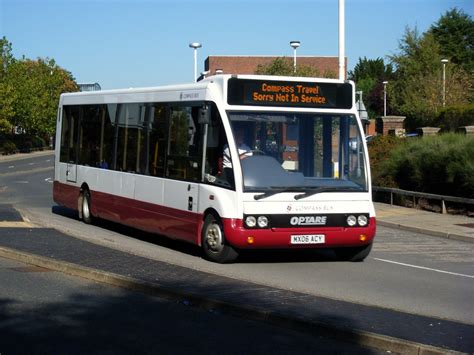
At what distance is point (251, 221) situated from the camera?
12.0 metres

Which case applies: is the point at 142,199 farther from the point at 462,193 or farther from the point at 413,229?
the point at 462,193

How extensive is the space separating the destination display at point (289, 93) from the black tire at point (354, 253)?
221 centimetres

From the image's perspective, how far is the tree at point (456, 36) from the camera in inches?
3637

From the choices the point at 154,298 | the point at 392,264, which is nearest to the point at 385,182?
the point at 392,264

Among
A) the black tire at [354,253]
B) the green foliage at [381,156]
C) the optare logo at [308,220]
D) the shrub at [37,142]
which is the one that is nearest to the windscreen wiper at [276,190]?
the optare logo at [308,220]

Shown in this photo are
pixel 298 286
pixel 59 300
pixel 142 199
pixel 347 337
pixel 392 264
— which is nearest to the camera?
pixel 347 337

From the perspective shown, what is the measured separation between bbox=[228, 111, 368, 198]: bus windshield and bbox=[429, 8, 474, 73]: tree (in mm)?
82125

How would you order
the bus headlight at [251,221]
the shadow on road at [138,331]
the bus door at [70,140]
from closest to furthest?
the shadow on road at [138,331] → the bus headlight at [251,221] → the bus door at [70,140]

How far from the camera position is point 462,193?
22.7 meters

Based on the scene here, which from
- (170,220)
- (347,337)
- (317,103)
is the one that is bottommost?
(347,337)

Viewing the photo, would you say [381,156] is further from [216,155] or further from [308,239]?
[216,155]

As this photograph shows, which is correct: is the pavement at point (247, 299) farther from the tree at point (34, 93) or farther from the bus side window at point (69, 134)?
the tree at point (34, 93)

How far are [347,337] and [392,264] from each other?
648 centimetres

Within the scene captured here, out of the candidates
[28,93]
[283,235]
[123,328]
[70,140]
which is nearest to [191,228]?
[283,235]
